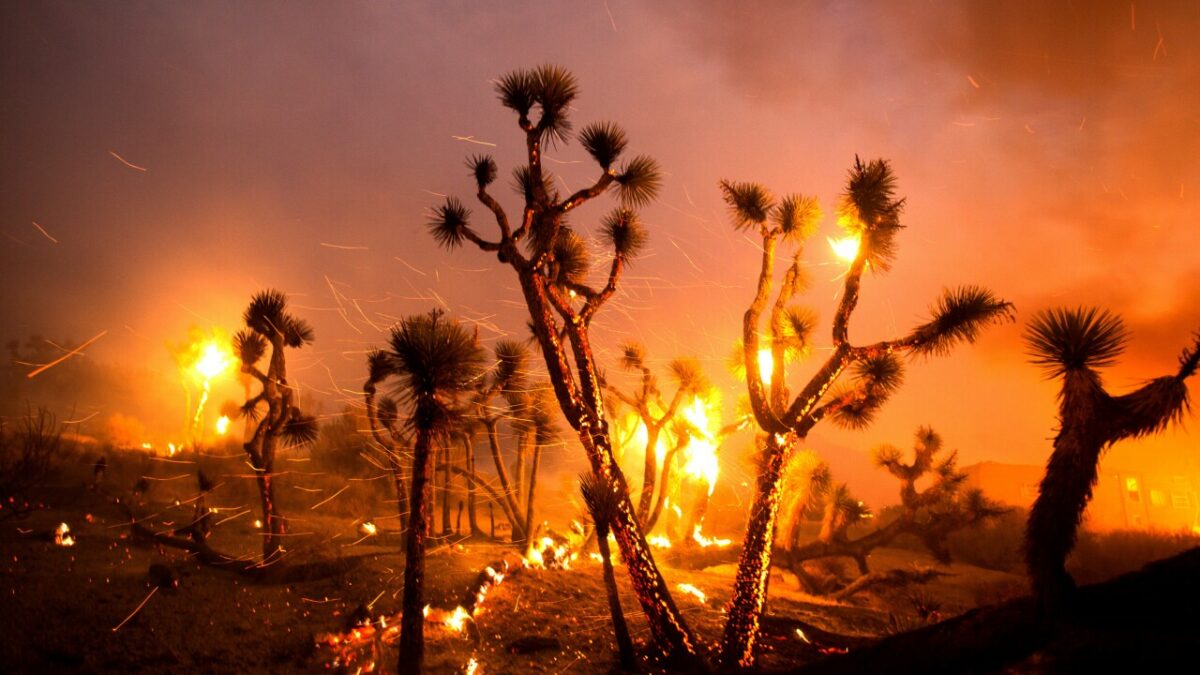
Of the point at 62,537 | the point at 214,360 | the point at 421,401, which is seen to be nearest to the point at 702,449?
the point at 421,401

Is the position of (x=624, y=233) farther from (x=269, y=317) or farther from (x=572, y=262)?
(x=269, y=317)

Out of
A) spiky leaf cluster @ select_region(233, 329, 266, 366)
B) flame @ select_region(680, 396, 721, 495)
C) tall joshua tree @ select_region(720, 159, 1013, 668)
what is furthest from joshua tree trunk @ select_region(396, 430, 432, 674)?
flame @ select_region(680, 396, 721, 495)

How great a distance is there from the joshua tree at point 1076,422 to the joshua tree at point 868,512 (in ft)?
32.6

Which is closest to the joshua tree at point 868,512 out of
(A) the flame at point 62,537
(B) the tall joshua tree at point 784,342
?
(B) the tall joshua tree at point 784,342

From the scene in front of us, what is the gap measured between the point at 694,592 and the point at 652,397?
488 cm

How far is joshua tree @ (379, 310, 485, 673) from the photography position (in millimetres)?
5602

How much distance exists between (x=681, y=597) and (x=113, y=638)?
8677 mm

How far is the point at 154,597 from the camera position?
788 cm

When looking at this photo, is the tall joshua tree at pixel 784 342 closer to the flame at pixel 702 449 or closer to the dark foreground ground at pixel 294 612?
the dark foreground ground at pixel 294 612

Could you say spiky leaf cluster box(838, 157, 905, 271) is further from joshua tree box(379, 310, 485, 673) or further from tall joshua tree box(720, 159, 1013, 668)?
joshua tree box(379, 310, 485, 673)

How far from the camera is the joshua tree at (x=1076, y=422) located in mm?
3381

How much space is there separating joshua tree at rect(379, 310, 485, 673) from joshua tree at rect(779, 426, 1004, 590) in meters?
10.3

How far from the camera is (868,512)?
1510cm

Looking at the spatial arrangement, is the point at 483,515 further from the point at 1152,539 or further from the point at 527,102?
the point at 1152,539
